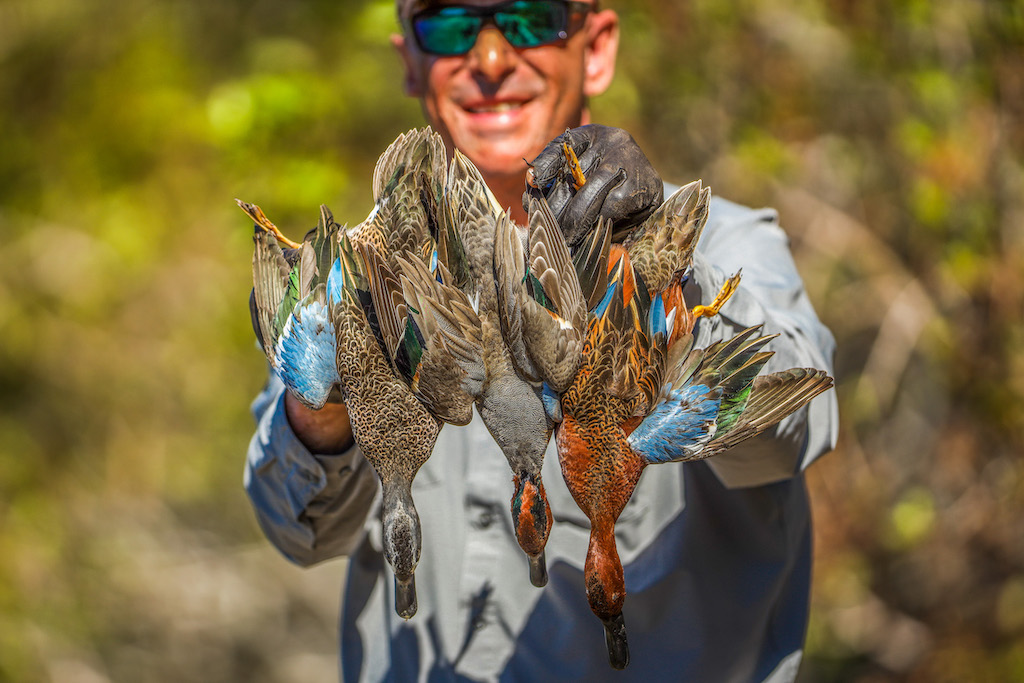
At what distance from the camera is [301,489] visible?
153cm

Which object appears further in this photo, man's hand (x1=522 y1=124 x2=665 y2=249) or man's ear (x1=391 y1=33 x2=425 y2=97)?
man's ear (x1=391 y1=33 x2=425 y2=97)

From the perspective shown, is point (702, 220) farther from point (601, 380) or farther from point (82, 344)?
point (82, 344)

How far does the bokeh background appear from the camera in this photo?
9.90ft

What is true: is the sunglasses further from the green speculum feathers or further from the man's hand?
the green speculum feathers

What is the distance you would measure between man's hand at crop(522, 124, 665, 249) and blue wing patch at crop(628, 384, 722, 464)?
207mm

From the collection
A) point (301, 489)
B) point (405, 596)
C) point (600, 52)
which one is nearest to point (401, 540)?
point (405, 596)

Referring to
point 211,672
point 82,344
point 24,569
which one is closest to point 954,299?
point 211,672

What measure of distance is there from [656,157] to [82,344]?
2.74m

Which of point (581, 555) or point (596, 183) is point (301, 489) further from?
point (596, 183)

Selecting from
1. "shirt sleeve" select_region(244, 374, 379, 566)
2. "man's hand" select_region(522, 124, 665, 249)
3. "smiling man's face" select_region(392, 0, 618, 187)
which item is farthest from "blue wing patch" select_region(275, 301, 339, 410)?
"smiling man's face" select_region(392, 0, 618, 187)

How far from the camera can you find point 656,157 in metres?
3.39

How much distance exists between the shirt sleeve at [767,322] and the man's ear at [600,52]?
0.36m

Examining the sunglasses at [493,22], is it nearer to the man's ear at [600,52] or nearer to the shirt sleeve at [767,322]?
the man's ear at [600,52]

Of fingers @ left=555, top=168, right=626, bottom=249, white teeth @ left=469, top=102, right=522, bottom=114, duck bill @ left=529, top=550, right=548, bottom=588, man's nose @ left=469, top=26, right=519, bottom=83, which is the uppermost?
man's nose @ left=469, top=26, right=519, bottom=83
